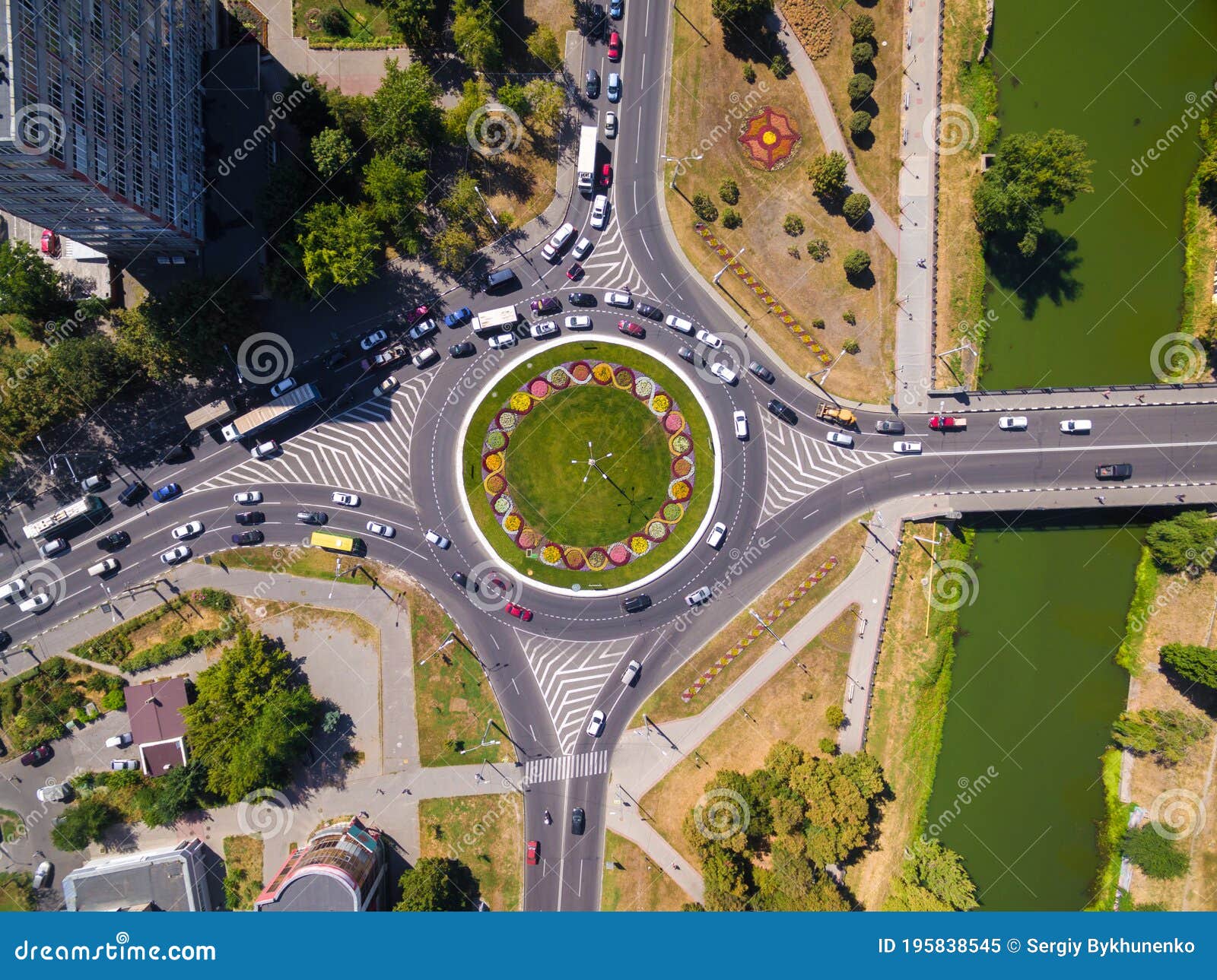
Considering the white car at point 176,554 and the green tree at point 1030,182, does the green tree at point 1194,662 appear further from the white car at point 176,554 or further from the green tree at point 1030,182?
the white car at point 176,554

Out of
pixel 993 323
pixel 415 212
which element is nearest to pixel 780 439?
pixel 993 323

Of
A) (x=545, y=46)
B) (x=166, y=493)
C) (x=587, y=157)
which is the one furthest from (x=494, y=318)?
(x=166, y=493)

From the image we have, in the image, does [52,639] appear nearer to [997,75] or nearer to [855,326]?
[855,326]

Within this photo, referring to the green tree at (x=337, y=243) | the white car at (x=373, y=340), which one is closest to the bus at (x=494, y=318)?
the white car at (x=373, y=340)

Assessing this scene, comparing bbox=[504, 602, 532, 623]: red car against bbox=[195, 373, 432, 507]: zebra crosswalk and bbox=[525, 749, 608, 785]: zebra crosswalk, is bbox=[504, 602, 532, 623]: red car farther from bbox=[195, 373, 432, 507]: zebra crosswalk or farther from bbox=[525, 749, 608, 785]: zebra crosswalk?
bbox=[195, 373, 432, 507]: zebra crosswalk

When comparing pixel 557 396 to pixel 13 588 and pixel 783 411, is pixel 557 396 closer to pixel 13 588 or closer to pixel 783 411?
pixel 783 411
